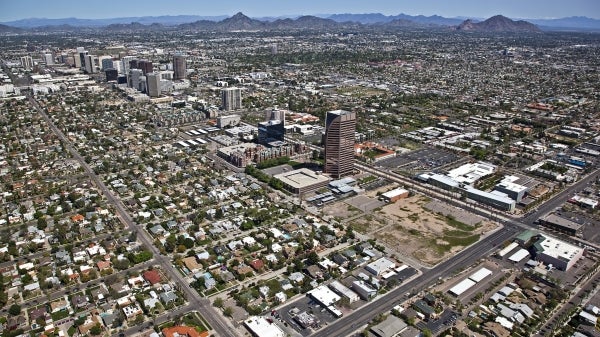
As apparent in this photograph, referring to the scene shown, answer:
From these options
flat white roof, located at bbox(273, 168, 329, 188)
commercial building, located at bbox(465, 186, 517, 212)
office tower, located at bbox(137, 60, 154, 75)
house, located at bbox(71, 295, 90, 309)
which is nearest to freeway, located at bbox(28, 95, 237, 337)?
house, located at bbox(71, 295, 90, 309)

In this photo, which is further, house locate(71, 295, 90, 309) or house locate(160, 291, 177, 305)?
house locate(160, 291, 177, 305)

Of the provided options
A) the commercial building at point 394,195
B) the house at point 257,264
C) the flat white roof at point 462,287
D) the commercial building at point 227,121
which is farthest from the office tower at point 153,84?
the flat white roof at point 462,287

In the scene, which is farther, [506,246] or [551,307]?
[506,246]

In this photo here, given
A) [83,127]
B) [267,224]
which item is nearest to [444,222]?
[267,224]

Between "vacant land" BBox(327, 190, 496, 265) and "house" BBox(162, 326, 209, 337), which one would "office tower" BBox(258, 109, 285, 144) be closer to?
"vacant land" BBox(327, 190, 496, 265)

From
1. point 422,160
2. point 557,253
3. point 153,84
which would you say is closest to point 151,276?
point 557,253

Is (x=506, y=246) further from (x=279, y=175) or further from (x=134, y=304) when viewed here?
(x=134, y=304)
